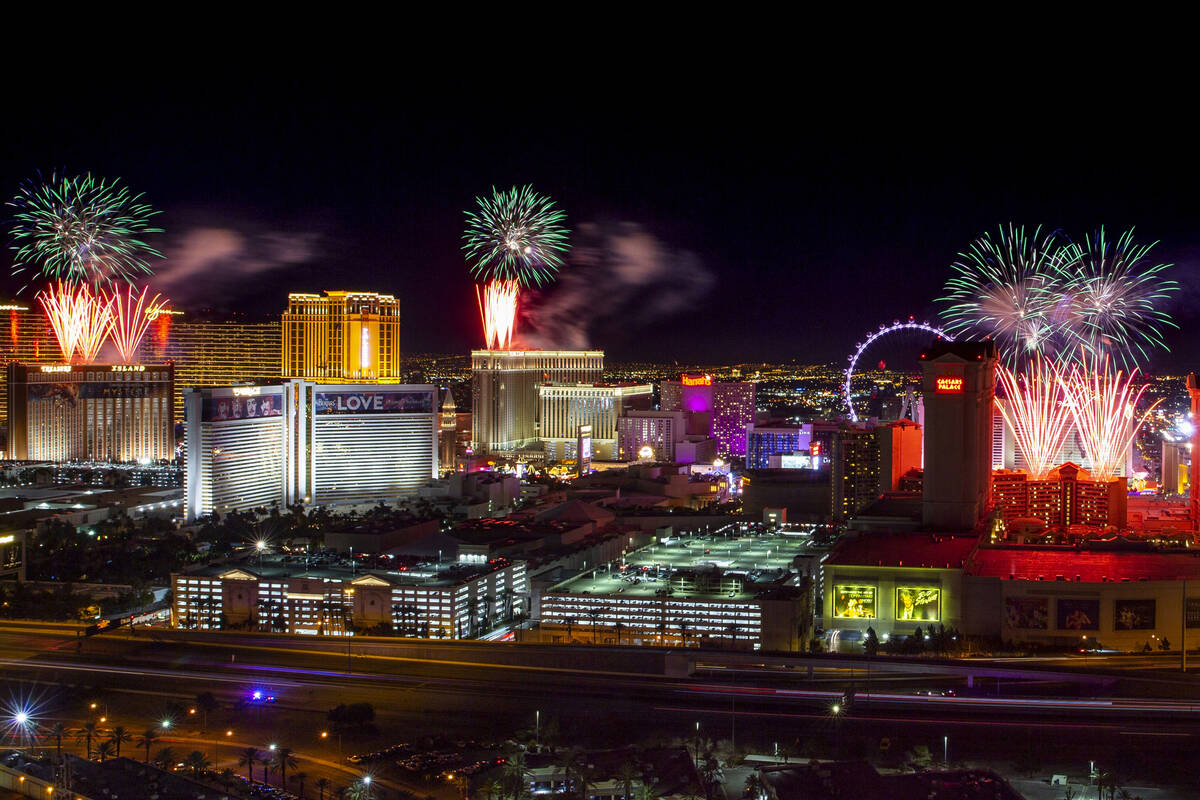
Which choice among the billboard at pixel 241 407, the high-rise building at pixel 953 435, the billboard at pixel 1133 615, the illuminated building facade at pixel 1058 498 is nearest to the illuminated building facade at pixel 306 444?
the billboard at pixel 241 407

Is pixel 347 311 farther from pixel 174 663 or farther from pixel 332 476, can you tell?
pixel 174 663

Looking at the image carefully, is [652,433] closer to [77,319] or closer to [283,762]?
[77,319]

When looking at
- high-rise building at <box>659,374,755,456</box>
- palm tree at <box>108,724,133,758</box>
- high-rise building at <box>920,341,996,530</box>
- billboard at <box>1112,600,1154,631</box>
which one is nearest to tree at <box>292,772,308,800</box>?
palm tree at <box>108,724,133,758</box>

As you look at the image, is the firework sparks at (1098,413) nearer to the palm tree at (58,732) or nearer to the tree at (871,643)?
the tree at (871,643)

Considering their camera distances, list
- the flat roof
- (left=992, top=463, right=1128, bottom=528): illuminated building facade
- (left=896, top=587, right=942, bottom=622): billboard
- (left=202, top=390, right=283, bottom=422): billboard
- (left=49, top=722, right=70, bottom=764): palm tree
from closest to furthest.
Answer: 1. (left=49, top=722, right=70, bottom=764): palm tree
2. (left=896, top=587, right=942, bottom=622): billboard
3. the flat roof
4. (left=992, top=463, right=1128, bottom=528): illuminated building facade
5. (left=202, top=390, right=283, bottom=422): billboard

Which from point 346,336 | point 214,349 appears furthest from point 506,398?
point 214,349

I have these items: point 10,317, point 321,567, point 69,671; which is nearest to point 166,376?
point 10,317

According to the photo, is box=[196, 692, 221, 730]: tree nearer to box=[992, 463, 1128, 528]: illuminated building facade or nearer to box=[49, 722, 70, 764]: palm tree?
box=[49, 722, 70, 764]: palm tree
